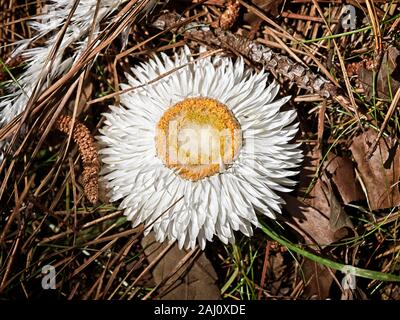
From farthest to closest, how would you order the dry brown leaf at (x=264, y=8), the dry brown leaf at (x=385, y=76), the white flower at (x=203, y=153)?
1. the dry brown leaf at (x=264, y=8)
2. the dry brown leaf at (x=385, y=76)
3. the white flower at (x=203, y=153)

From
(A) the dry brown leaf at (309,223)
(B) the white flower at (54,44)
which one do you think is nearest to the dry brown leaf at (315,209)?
(A) the dry brown leaf at (309,223)

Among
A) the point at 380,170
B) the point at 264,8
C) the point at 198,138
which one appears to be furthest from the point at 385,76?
the point at 198,138

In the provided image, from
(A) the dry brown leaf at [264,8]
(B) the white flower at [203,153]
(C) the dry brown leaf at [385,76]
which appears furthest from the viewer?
(A) the dry brown leaf at [264,8]

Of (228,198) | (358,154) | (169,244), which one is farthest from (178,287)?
(358,154)

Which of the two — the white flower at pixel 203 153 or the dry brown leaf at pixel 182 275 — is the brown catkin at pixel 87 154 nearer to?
the white flower at pixel 203 153

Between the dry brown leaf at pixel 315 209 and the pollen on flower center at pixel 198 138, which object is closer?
the pollen on flower center at pixel 198 138

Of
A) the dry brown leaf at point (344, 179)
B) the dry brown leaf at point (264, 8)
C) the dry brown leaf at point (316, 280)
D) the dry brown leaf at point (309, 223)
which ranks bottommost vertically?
the dry brown leaf at point (316, 280)
